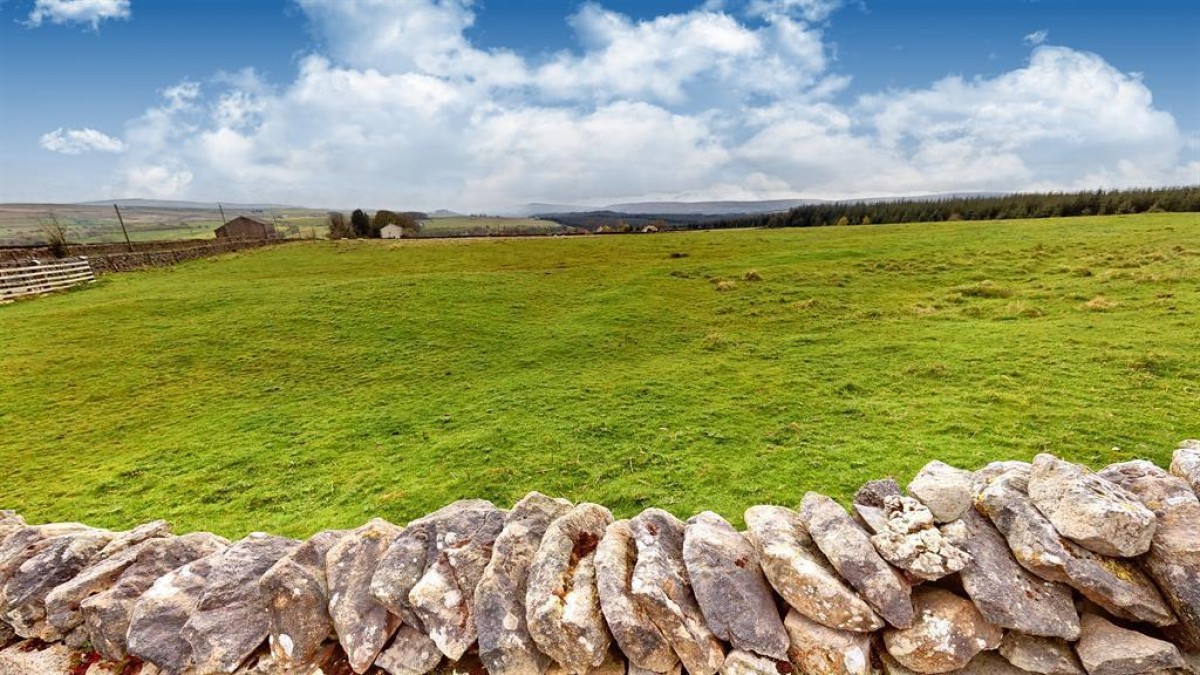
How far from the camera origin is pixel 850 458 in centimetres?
763

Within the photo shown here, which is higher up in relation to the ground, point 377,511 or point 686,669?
point 686,669

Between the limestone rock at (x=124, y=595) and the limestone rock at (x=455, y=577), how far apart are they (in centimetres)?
234

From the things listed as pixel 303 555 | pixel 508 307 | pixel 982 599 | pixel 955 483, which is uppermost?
pixel 955 483

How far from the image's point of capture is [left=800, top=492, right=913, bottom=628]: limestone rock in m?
3.11

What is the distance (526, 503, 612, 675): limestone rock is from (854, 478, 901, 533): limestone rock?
203 centimetres

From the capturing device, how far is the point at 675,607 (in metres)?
3.22

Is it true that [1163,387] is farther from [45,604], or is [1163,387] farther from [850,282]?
[45,604]

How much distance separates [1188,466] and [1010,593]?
2.03 meters

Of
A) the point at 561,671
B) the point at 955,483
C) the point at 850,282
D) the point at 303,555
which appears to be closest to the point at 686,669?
the point at 561,671

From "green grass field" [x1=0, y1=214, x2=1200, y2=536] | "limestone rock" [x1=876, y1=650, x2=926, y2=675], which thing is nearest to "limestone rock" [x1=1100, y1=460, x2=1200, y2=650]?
"limestone rock" [x1=876, y1=650, x2=926, y2=675]

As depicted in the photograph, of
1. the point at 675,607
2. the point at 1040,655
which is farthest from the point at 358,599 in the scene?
the point at 1040,655

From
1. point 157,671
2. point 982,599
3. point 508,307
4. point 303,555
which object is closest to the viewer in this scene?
point 982,599

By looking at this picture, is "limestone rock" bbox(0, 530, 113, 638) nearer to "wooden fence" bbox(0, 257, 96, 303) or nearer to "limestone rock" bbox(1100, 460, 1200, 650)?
"limestone rock" bbox(1100, 460, 1200, 650)

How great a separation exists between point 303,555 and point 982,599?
488 centimetres
